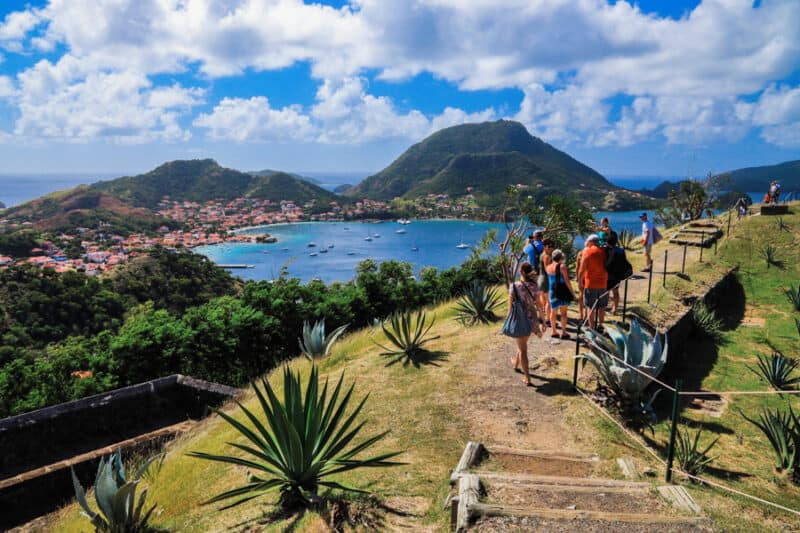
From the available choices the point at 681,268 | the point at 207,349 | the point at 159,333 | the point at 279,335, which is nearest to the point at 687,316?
the point at 681,268

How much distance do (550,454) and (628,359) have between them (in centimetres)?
202

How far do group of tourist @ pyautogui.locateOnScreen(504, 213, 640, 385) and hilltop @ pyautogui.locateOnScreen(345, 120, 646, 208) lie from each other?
99.3 m

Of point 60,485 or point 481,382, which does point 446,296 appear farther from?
point 60,485

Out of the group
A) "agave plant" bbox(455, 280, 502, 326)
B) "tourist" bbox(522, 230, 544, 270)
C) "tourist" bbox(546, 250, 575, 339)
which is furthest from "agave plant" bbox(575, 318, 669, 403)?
"agave plant" bbox(455, 280, 502, 326)

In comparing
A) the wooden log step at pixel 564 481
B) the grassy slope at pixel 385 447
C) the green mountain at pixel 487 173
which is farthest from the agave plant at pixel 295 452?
the green mountain at pixel 487 173

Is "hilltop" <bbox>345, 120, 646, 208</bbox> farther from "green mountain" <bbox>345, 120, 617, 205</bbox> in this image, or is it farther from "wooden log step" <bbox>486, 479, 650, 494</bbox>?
"wooden log step" <bbox>486, 479, 650, 494</bbox>

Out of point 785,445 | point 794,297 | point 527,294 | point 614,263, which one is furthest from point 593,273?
point 794,297

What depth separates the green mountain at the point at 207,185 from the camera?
14412 cm

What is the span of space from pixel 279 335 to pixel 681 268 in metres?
10.2

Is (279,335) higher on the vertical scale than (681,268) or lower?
lower

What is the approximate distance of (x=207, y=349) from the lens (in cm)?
1088

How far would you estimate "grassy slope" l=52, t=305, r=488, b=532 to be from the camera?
381 cm

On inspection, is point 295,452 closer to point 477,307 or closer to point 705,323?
point 477,307

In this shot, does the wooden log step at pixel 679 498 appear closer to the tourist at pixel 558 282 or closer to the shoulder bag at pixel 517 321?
the shoulder bag at pixel 517 321
